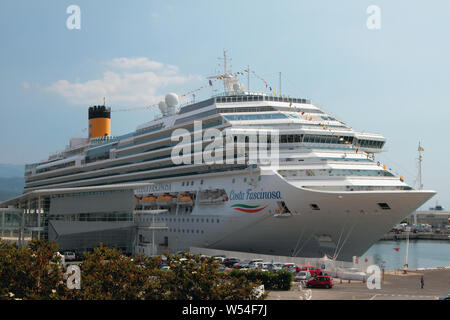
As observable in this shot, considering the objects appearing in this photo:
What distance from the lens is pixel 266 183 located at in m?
32.7

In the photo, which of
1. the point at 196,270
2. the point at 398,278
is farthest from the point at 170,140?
the point at 196,270

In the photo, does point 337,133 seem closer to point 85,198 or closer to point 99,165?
point 85,198

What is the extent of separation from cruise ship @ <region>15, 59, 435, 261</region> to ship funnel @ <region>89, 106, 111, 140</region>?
22194 mm

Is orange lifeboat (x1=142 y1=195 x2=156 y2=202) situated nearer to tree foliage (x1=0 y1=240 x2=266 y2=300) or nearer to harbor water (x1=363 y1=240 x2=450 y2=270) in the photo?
harbor water (x1=363 y1=240 x2=450 y2=270)

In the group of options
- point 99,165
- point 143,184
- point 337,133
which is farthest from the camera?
point 99,165

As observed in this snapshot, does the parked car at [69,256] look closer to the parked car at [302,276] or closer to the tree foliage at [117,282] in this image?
the parked car at [302,276]

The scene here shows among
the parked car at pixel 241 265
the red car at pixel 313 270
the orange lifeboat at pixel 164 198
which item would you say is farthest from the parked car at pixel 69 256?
the red car at pixel 313 270

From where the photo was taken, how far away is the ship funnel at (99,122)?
69.5m

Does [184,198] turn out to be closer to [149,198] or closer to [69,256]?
[149,198]

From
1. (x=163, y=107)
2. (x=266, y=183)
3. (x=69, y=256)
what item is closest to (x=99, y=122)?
(x=163, y=107)

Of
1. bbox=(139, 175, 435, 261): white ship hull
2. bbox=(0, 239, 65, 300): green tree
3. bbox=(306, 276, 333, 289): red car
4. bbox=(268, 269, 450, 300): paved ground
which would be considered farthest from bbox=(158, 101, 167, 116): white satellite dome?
bbox=(0, 239, 65, 300): green tree

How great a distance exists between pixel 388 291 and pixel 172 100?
33.3 m

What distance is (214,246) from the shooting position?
37.0 metres

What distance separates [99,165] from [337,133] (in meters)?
29.3
